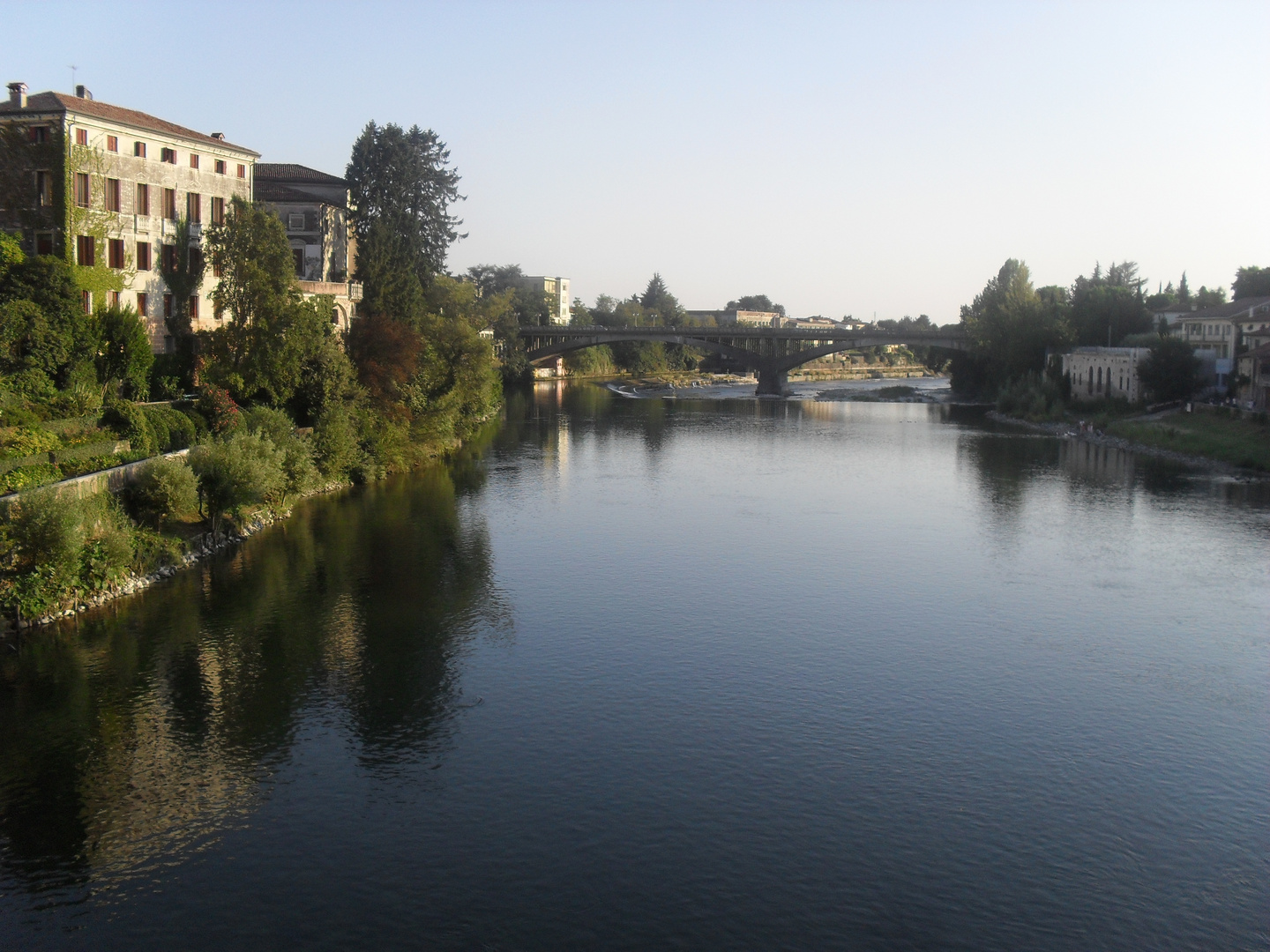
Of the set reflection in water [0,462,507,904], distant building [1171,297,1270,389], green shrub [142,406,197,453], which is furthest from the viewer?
distant building [1171,297,1270,389]

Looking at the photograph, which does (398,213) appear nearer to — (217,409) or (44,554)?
(217,409)

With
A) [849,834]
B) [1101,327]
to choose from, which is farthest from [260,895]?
[1101,327]

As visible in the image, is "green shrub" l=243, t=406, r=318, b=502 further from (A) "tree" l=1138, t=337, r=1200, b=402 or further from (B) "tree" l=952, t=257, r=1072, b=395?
(B) "tree" l=952, t=257, r=1072, b=395

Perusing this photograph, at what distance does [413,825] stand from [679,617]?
1305cm

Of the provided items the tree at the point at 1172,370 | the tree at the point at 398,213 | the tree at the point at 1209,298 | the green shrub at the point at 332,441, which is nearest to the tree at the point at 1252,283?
the tree at the point at 1209,298

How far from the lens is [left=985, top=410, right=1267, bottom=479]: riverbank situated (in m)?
59.2

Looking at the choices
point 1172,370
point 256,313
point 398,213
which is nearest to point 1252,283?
point 1172,370

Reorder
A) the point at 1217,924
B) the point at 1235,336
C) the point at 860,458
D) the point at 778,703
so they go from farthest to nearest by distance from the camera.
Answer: the point at 1235,336 → the point at 860,458 → the point at 778,703 → the point at 1217,924

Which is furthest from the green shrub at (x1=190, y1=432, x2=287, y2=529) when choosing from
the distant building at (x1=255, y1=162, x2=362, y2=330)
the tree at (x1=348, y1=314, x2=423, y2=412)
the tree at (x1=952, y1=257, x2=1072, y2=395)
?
the tree at (x1=952, y1=257, x2=1072, y2=395)

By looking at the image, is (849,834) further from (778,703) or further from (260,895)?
(260,895)

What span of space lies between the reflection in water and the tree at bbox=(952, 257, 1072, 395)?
75526 millimetres

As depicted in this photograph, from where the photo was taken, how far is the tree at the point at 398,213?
62750 millimetres

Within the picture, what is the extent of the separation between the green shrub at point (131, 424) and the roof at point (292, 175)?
36708mm

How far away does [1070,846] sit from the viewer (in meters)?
18.3
